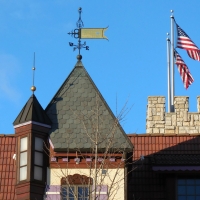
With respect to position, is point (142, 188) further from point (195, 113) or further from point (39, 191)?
point (195, 113)

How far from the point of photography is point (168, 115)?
38.6m

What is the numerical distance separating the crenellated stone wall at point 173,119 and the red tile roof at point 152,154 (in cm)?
596

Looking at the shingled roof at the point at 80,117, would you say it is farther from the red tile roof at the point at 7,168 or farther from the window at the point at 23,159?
the red tile roof at the point at 7,168

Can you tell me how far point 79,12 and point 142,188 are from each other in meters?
6.10

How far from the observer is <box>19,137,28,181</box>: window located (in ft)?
87.8

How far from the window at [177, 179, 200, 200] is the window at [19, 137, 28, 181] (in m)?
5.28

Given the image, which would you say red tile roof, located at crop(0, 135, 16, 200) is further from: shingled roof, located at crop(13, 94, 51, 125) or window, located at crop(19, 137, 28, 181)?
shingled roof, located at crop(13, 94, 51, 125)

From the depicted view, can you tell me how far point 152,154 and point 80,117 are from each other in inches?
188

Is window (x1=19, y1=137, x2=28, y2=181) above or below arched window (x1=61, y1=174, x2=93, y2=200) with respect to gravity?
above

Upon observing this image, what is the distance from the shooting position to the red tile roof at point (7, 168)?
28.4 metres

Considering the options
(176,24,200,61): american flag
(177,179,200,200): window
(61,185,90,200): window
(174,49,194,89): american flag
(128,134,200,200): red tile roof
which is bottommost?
(61,185,90,200): window

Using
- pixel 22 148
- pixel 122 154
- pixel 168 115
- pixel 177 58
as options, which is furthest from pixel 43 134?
pixel 177 58

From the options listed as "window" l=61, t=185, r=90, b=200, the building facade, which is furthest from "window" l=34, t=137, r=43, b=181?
"window" l=61, t=185, r=90, b=200

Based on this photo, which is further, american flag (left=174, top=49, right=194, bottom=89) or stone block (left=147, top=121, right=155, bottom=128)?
american flag (left=174, top=49, right=194, bottom=89)
